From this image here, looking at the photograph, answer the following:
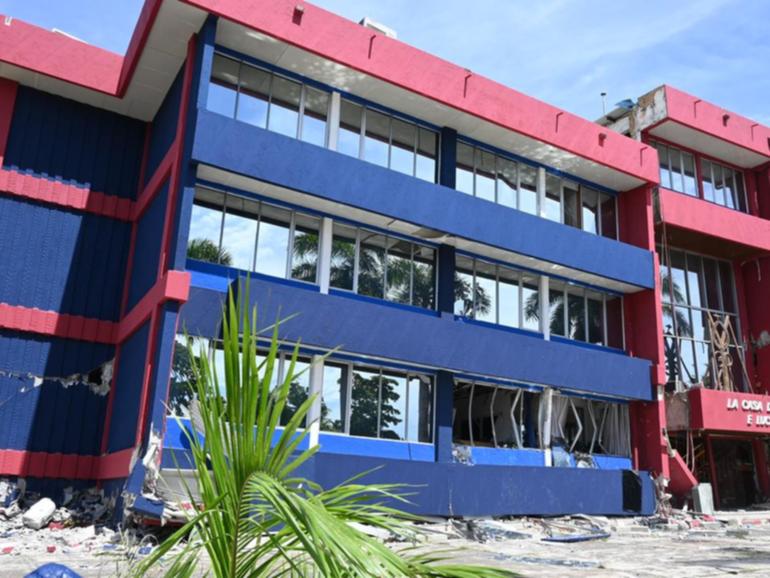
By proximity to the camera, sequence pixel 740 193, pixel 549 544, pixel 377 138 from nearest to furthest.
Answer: pixel 549 544 → pixel 377 138 → pixel 740 193

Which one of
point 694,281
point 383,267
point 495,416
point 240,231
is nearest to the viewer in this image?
point 240,231

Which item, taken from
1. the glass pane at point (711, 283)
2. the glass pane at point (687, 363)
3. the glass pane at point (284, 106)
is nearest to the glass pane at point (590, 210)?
the glass pane at point (687, 363)

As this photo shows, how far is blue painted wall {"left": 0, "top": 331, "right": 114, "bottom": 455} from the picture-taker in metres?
15.2

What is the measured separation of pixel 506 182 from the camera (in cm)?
2072

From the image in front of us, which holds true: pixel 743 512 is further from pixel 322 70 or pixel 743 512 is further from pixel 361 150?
pixel 322 70

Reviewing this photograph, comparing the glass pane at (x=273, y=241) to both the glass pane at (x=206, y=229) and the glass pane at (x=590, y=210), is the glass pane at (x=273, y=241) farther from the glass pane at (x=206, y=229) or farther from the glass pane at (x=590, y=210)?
the glass pane at (x=590, y=210)

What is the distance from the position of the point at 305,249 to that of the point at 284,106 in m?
3.55

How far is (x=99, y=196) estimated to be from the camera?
17.5 m

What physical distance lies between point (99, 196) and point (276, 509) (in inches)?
680

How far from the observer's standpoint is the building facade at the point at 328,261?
49.3 feet

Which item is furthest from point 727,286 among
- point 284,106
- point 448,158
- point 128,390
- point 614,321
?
point 128,390

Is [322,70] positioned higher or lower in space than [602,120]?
lower

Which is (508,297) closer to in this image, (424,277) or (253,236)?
(424,277)

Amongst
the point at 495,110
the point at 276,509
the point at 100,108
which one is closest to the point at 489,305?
the point at 495,110
